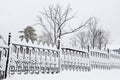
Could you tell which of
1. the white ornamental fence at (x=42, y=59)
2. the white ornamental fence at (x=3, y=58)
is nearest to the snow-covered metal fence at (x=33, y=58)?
the white ornamental fence at (x=42, y=59)

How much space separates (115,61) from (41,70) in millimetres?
12706

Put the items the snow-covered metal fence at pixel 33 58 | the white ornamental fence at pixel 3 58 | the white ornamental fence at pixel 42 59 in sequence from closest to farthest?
1. the white ornamental fence at pixel 3 58
2. the white ornamental fence at pixel 42 59
3. the snow-covered metal fence at pixel 33 58

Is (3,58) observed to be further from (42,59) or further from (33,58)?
(42,59)

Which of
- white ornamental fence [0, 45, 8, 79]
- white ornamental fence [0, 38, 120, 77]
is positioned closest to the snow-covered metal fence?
white ornamental fence [0, 38, 120, 77]

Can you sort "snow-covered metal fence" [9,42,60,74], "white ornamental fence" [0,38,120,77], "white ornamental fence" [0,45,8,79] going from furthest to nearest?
"snow-covered metal fence" [9,42,60,74]
"white ornamental fence" [0,38,120,77]
"white ornamental fence" [0,45,8,79]

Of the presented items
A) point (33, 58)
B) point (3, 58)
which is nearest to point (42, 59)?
point (33, 58)

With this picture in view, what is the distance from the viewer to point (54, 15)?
3381cm

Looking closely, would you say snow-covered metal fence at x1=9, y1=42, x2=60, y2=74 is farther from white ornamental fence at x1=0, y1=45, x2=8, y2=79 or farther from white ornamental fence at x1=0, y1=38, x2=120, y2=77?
white ornamental fence at x1=0, y1=45, x2=8, y2=79

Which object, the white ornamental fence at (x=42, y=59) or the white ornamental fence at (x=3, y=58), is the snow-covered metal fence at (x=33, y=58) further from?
the white ornamental fence at (x=3, y=58)

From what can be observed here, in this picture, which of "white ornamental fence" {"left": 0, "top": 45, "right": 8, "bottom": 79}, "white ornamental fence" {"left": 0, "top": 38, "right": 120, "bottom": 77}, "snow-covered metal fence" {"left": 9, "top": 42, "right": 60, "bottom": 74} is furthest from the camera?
"snow-covered metal fence" {"left": 9, "top": 42, "right": 60, "bottom": 74}

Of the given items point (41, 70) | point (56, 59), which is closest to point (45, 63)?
point (41, 70)

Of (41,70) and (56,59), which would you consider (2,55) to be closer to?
(41,70)

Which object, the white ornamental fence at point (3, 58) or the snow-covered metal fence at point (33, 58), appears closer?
the white ornamental fence at point (3, 58)

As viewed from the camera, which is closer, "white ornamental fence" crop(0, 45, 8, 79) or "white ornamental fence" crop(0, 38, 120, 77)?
"white ornamental fence" crop(0, 45, 8, 79)
